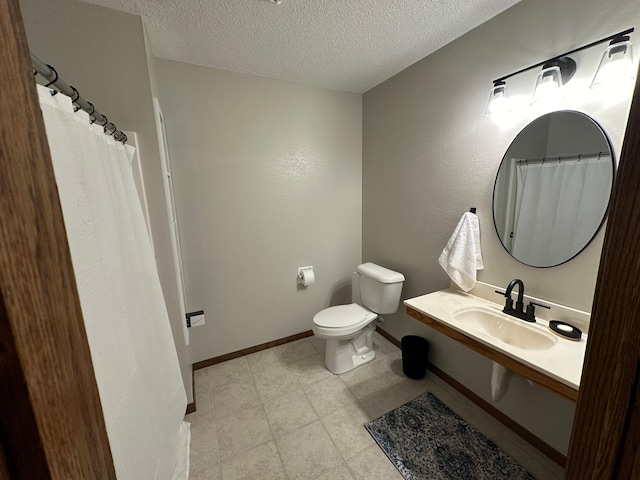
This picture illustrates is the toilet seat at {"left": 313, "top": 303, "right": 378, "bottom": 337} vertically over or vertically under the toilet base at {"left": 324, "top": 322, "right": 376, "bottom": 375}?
over

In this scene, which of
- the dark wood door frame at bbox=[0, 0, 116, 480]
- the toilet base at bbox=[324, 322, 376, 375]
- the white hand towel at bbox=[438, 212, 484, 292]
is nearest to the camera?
the dark wood door frame at bbox=[0, 0, 116, 480]

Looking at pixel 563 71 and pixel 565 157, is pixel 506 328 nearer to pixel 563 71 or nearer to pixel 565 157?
pixel 565 157

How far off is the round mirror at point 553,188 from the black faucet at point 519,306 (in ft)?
0.47

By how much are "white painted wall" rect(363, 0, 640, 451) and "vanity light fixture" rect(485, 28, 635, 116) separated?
0.14ft

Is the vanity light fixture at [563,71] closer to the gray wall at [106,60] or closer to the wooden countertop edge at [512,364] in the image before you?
the wooden countertop edge at [512,364]

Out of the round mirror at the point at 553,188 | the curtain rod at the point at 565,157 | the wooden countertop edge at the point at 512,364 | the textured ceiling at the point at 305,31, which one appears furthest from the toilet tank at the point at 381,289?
the textured ceiling at the point at 305,31

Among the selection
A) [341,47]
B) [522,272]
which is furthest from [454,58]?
[522,272]

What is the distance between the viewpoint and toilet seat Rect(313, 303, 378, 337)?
6.47 feet

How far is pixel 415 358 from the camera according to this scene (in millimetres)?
1977

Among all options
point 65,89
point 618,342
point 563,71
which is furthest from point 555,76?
point 65,89

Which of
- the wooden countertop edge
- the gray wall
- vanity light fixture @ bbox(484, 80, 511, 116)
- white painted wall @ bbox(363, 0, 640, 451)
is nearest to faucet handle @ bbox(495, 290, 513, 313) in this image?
white painted wall @ bbox(363, 0, 640, 451)

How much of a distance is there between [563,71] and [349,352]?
2.17 metres

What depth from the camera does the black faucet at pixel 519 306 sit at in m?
1.37

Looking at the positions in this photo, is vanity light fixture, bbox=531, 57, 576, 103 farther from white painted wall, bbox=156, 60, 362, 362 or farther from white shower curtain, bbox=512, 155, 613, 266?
white painted wall, bbox=156, 60, 362, 362
